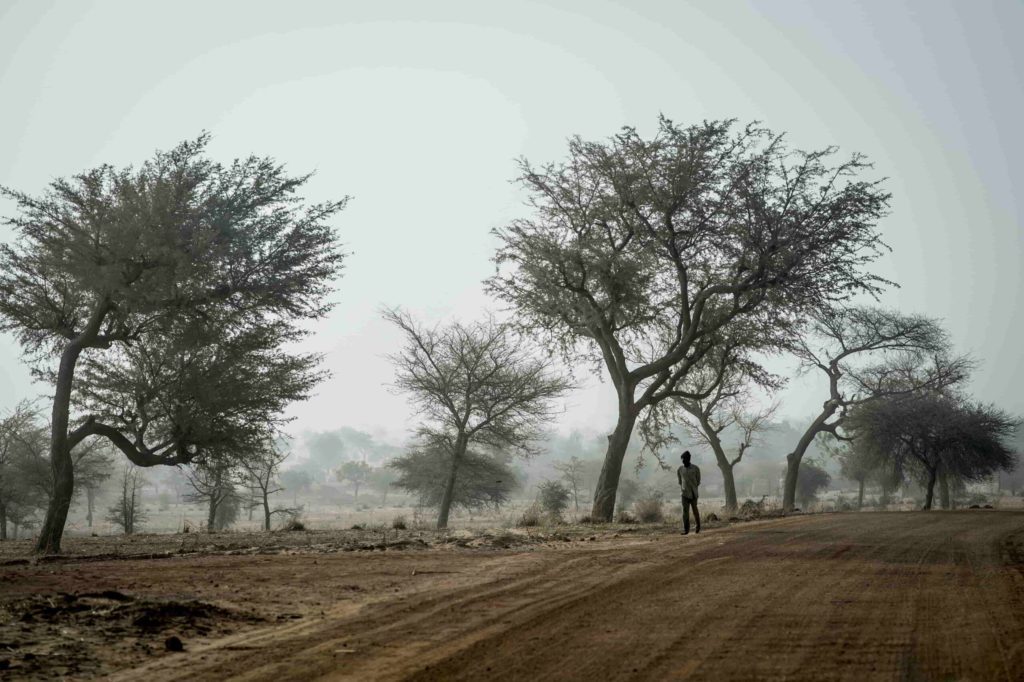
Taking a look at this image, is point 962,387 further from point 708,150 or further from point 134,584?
point 134,584

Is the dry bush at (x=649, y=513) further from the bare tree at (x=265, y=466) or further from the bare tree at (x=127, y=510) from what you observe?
the bare tree at (x=127, y=510)

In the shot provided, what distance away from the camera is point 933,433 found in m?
42.7

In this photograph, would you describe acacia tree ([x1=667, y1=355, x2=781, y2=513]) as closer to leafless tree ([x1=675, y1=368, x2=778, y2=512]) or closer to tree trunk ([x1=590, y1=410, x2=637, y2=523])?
leafless tree ([x1=675, y1=368, x2=778, y2=512])

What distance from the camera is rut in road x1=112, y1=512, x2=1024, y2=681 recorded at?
666cm

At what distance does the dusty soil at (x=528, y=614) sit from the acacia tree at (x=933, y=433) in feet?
98.1

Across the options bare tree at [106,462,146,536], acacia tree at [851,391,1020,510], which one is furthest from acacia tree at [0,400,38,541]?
acacia tree at [851,391,1020,510]

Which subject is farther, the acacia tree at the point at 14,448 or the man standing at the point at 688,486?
the acacia tree at the point at 14,448

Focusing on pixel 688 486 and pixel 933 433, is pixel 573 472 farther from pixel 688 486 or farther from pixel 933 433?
pixel 688 486

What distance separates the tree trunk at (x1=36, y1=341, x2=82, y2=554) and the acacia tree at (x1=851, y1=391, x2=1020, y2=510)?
37.2 metres

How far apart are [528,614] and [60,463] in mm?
15261

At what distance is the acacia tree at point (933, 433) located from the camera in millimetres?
42312

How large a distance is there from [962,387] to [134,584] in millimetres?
50247

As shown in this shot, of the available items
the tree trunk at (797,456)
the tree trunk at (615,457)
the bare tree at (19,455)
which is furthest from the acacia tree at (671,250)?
the bare tree at (19,455)

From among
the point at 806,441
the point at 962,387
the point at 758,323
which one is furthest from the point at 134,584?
the point at 962,387
